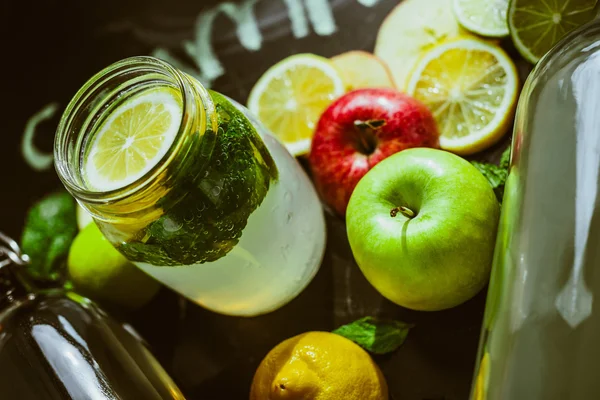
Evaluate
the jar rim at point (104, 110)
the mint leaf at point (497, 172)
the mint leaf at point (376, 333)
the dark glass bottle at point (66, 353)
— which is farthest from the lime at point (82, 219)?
the mint leaf at point (497, 172)

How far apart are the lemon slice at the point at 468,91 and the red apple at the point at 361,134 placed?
3cm

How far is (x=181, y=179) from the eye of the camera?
578 millimetres

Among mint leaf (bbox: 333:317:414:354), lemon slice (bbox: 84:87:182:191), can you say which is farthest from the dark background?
lemon slice (bbox: 84:87:182:191)

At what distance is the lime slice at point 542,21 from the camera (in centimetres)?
74

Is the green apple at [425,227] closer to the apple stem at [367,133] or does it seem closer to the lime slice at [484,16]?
the apple stem at [367,133]

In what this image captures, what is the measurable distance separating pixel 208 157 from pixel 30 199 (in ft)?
1.56

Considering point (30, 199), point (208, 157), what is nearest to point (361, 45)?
point (208, 157)

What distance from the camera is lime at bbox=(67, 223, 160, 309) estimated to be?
0.79 m

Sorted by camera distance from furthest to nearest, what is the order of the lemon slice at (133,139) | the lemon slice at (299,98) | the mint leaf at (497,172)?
the lemon slice at (299,98)
the mint leaf at (497,172)
the lemon slice at (133,139)

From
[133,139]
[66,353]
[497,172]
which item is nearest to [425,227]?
[497,172]

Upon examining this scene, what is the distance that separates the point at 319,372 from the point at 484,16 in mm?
473

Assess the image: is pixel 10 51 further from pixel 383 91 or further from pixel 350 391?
pixel 350 391

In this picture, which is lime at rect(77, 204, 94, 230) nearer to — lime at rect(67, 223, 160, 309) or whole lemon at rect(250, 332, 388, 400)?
lime at rect(67, 223, 160, 309)

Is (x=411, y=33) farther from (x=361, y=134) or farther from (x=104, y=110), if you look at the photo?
(x=104, y=110)
